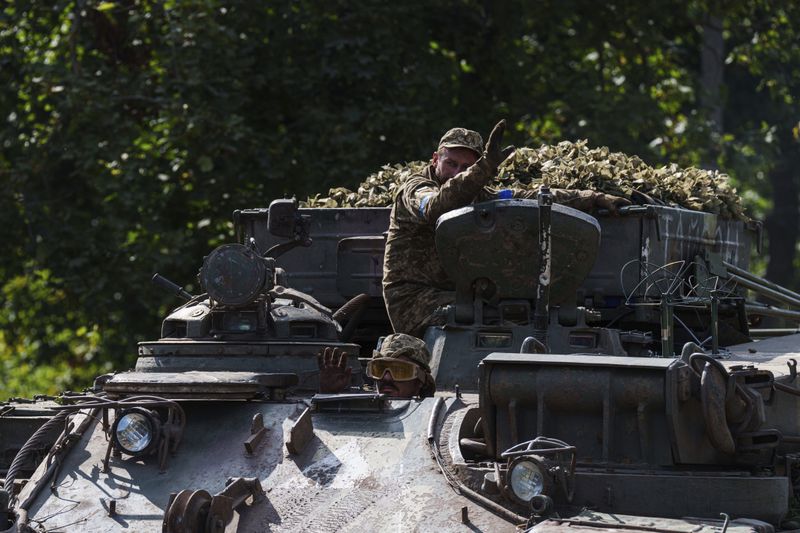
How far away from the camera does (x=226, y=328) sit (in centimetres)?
1025

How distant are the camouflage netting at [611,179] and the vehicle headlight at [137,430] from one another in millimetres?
4156

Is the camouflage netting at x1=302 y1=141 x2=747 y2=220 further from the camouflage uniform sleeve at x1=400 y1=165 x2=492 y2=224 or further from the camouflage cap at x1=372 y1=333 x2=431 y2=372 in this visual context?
the camouflage cap at x1=372 y1=333 x2=431 y2=372

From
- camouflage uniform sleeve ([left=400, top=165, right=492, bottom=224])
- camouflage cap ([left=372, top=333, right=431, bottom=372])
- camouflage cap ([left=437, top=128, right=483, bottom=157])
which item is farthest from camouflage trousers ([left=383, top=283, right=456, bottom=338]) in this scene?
camouflage cap ([left=372, top=333, right=431, bottom=372])

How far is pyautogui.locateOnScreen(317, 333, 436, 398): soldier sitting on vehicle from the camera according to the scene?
962 cm

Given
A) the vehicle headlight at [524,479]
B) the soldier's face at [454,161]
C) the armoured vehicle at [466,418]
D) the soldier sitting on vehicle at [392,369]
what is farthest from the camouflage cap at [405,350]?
the soldier's face at [454,161]

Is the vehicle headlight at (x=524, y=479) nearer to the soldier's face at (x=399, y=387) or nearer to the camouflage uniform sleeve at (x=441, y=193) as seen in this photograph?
the soldier's face at (x=399, y=387)

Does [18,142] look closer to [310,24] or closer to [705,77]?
[310,24]

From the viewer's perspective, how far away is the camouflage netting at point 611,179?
492 inches

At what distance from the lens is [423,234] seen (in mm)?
11570

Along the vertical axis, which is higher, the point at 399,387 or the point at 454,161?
the point at 454,161

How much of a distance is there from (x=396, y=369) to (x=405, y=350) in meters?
0.14

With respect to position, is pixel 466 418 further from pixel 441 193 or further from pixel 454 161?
pixel 454 161

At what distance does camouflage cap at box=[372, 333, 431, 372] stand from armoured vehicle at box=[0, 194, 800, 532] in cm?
28

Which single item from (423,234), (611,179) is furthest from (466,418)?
(611,179)
